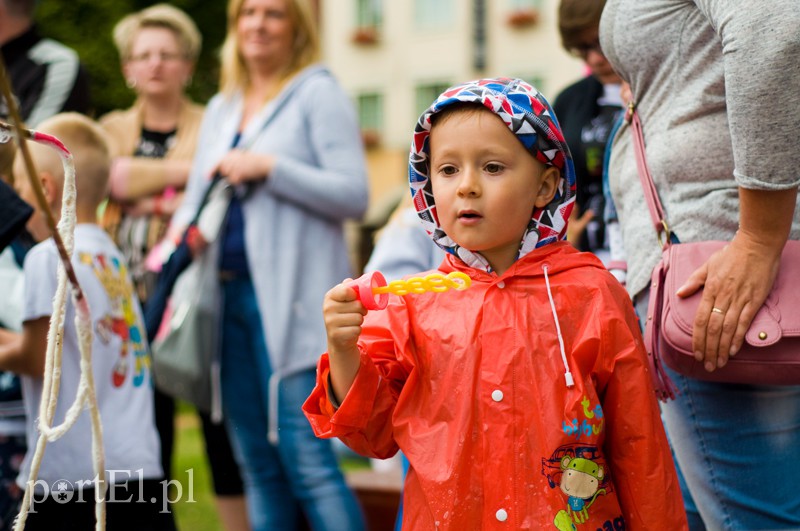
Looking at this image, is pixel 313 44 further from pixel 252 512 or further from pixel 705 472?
pixel 705 472

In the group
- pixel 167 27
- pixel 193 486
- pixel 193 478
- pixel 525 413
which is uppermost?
pixel 167 27

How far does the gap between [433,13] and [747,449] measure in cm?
1917

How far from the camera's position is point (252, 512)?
399 centimetres

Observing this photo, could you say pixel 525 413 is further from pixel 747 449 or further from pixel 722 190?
Answer: pixel 722 190

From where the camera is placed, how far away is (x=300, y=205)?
3934 millimetres

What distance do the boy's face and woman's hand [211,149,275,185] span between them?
1.68m

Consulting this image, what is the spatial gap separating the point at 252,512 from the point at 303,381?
56cm

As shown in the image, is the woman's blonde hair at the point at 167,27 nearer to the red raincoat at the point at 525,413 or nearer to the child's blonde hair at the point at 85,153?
the child's blonde hair at the point at 85,153

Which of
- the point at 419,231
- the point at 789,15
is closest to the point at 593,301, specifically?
the point at 789,15

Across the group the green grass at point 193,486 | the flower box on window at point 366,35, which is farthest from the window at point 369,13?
the green grass at point 193,486

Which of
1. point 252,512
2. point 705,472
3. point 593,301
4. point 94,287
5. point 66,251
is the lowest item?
point 252,512

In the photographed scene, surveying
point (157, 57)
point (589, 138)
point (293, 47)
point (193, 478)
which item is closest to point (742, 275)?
point (589, 138)

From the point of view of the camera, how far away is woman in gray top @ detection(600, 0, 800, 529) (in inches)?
79.3

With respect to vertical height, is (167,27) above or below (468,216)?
above
